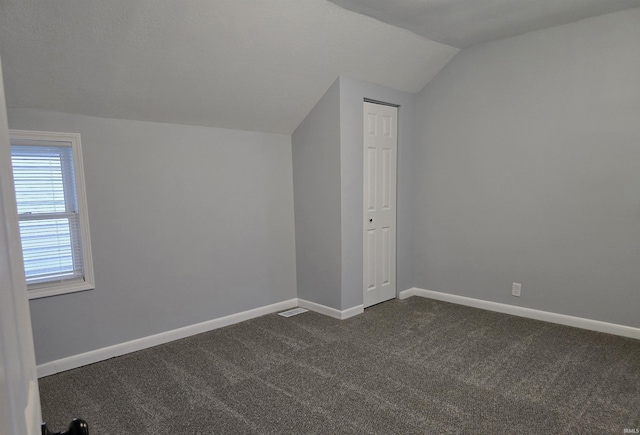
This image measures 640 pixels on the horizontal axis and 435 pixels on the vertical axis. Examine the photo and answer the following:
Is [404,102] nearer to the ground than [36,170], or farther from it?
farther from it

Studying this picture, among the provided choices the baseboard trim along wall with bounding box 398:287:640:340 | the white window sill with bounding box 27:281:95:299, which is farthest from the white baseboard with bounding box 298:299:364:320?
the white window sill with bounding box 27:281:95:299

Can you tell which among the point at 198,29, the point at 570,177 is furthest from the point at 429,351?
the point at 198,29

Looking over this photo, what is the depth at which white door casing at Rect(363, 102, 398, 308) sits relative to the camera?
12.5ft

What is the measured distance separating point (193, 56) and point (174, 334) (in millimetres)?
2244

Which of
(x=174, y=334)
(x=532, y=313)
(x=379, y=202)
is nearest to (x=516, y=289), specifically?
(x=532, y=313)

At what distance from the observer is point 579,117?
10.4 ft

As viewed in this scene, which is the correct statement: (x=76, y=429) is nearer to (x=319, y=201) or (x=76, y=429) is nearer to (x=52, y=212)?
(x=52, y=212)

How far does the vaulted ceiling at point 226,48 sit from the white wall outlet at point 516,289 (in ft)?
7.69

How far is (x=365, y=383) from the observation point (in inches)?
95.5

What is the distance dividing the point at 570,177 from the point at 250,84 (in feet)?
9.42

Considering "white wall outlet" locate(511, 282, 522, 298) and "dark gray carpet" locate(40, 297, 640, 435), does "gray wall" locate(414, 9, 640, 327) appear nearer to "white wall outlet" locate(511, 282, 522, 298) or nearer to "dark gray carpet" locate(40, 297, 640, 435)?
"white wall outlet" locate(511, 282, 522, 298)

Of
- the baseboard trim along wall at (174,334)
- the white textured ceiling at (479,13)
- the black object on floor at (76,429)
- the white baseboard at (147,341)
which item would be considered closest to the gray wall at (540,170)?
the white textured ceiling at (479,13)

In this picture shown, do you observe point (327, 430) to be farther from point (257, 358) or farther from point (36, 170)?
point (36, 170)

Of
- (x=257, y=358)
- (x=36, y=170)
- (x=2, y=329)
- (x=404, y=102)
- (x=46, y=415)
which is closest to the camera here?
(x=2, y=329)
